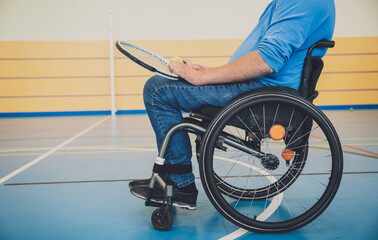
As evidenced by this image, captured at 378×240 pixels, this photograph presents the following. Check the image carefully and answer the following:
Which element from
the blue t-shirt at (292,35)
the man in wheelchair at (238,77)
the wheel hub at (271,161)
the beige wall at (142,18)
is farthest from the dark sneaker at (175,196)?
the beige wall at (142,18)

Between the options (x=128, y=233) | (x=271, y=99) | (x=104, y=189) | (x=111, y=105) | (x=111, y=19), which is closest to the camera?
(x=271, y=99)

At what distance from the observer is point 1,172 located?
6.85 ft

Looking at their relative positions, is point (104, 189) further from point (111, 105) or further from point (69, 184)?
point (111, 105)

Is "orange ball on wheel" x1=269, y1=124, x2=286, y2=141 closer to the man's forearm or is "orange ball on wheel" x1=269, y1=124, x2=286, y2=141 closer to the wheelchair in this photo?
the wheelchair

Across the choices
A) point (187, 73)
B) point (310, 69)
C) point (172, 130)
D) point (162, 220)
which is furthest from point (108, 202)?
point (310, 69)

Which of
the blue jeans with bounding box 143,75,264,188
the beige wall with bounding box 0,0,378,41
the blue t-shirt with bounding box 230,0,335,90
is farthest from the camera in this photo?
the beige wall with bounding box 0,0,378,41

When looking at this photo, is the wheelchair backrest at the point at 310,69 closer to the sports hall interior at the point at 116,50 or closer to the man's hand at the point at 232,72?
the man's hand at the point at 232,72

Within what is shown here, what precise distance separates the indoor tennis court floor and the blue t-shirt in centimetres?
63

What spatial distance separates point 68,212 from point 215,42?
6.11 m

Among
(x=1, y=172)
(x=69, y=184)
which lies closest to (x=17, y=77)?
(x=1, y=172)

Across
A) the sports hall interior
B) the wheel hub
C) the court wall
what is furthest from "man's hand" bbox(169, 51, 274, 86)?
the court wall

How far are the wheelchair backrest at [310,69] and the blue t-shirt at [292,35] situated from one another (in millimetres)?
19

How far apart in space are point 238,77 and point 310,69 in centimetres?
29

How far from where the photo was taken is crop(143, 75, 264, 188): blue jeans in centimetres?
115
